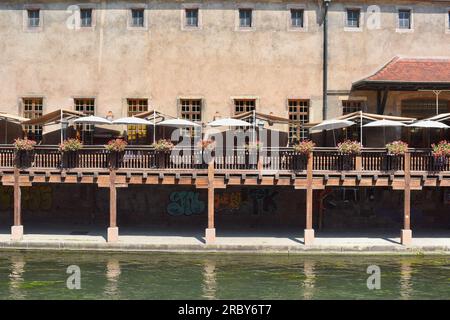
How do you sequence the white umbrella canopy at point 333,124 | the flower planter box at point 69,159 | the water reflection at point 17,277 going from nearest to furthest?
the water reflection at point 17,277 → the flower planter box at point 69,159 → the white umbrella canopy at point 333,124

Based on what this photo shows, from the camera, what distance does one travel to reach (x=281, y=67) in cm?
3148

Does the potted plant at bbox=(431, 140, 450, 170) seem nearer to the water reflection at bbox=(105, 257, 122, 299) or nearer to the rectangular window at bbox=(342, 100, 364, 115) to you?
the rectangular window at bbox=(342, 100, 364, 115)

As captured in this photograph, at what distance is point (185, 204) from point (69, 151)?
6.52 metres

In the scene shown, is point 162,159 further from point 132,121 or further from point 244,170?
point 244,170

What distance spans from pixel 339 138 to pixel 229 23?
23.7ft

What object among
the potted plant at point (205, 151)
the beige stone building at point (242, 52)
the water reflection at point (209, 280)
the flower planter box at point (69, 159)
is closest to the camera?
the water reflection at point (209, 280)

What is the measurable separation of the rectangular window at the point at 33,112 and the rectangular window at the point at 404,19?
16.9 meters

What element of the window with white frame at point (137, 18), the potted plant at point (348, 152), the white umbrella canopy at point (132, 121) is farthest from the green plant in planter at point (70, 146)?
the potted plant at point (348, 152)

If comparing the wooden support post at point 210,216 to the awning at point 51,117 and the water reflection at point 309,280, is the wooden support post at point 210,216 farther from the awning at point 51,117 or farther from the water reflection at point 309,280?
the awning at point 51,117

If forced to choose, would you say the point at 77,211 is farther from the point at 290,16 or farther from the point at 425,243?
the point at 425,243

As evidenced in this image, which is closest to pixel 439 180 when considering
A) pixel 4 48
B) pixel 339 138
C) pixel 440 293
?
pixel 339 138

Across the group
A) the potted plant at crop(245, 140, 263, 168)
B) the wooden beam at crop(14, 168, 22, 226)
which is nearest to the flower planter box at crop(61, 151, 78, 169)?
the wooden beam at crop(14, 168, 22, 226)

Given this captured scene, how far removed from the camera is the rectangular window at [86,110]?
3170cm

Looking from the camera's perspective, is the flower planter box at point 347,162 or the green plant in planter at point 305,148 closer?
the green plant in planter at point 305,148
